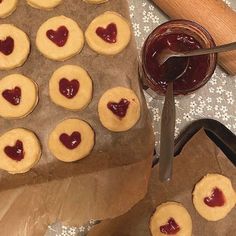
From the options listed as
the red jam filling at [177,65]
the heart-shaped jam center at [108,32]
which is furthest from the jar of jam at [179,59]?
the heart-shaped jam center at [108,32]

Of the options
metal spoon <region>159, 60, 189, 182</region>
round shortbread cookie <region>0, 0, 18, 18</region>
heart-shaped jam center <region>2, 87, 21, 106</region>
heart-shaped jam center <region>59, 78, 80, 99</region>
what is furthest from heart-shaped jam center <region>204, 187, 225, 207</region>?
round shortbread cookie <region>0, 0, 18, 18</region>

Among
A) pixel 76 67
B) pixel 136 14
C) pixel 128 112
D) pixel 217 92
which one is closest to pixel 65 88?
pixel 76 67

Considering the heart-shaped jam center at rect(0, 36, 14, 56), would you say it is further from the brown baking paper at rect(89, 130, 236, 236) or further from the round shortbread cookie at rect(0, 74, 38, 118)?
the brown baking paper at rect(89, 130, 236, 236)

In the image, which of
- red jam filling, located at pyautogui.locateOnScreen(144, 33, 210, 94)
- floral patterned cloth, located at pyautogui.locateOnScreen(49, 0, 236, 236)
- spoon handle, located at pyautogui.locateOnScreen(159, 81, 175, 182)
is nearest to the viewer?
spoon handle, located at pyautogui.locateOnScreen(159, 81, 175, 182)

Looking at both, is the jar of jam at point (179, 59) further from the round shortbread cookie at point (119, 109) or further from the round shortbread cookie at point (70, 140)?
the round shortbread cookie at point (70, 140)

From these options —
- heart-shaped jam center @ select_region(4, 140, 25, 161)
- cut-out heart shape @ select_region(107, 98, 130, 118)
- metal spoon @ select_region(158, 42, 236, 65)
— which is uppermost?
metal spoon @ select_region(158, 42, 236, 65)

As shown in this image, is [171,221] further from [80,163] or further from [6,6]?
[6,6]
